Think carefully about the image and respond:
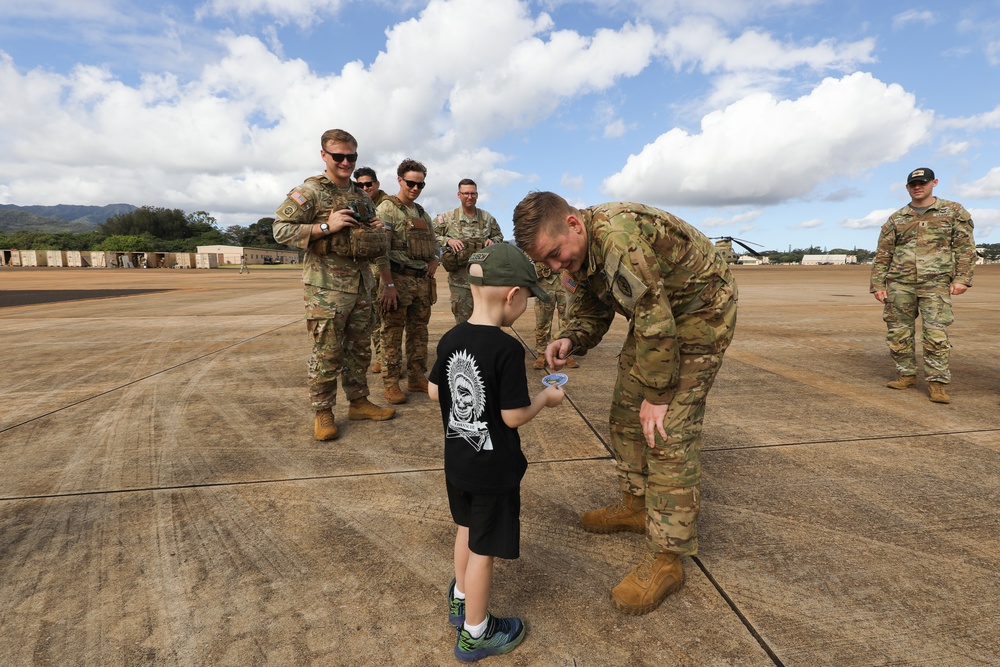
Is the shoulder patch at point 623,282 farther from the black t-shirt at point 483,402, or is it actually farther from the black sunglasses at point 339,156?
the black sunglasses at point 339,156

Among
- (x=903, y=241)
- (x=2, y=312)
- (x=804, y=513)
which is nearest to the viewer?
(x=804, y=513)

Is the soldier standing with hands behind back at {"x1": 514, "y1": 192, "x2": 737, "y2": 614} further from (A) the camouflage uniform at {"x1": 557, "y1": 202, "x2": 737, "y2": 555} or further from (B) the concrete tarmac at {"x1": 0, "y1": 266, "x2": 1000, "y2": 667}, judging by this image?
(B) the concrete tarmac at {"x1": 0, "y1": 266, "x2": 1000, "y2": 667}

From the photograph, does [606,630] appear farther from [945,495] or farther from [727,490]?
[945,495]

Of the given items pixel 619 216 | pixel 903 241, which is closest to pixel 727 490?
pixel 619 216

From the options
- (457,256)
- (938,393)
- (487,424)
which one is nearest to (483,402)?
(487,424)

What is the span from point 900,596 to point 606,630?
47.2 inches

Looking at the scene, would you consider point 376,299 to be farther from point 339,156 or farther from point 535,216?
point 535,216

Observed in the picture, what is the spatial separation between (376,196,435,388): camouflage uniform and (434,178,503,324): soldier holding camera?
0.44 meters

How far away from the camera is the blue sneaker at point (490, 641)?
1657mm

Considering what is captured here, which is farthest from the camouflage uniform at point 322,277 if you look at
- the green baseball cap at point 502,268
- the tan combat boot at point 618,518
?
the green baseball cap at point 502,268

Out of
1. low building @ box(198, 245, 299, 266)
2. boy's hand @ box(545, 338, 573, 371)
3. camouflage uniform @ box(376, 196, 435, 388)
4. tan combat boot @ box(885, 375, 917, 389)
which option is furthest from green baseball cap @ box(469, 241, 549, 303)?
low building @ box(198, 245, 299, 266)

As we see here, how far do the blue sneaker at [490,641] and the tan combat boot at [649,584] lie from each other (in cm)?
43

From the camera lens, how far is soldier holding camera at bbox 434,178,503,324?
532 centimetres

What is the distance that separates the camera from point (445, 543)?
92.5 inches
